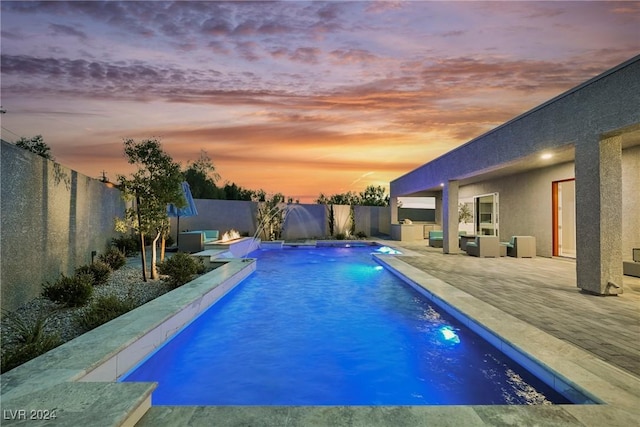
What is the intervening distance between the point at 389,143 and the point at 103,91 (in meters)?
11.4

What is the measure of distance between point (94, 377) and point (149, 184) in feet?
16.2

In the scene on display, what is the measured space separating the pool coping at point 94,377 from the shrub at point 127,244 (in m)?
6.35

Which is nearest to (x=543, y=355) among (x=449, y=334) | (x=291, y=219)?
(x=449, y=334)

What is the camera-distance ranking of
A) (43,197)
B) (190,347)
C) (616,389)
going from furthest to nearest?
(43,197) < (190,347) < (616,389)

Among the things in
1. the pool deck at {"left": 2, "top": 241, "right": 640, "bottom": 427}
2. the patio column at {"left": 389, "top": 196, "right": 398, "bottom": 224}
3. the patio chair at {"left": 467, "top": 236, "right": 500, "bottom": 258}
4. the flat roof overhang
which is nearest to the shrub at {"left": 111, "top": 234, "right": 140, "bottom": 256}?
the pool deck at {"left": 2, "top": 241, "right": 640, "bottom": 427}

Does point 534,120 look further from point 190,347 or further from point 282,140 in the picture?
point 282,140

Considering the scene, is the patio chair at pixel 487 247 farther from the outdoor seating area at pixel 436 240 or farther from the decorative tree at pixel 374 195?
the decorative tree at pixel 374 195

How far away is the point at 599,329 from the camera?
12.5 ft

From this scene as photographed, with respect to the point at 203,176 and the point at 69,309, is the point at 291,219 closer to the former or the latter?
the point at 203,176

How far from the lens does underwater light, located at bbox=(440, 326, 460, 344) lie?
428cm

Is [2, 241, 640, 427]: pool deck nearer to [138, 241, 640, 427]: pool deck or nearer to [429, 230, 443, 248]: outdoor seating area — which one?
[138, 241, 640, 427]: pool deck

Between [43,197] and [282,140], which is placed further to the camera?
[282,140]

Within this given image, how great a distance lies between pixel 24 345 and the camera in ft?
10.2

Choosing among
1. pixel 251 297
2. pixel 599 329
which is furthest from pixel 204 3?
pixel 599 329
